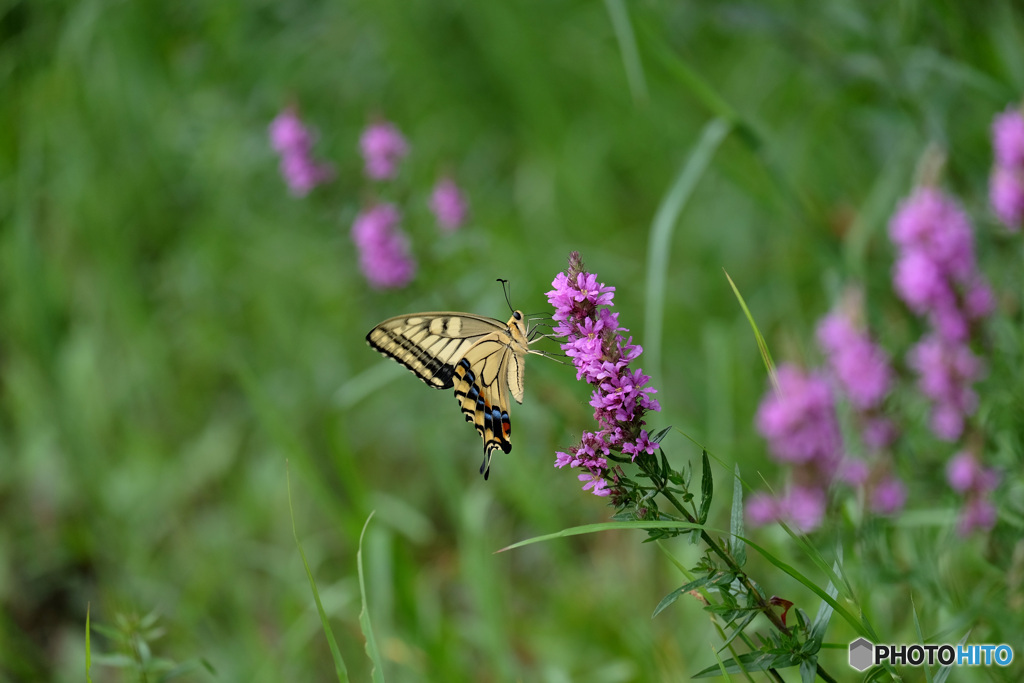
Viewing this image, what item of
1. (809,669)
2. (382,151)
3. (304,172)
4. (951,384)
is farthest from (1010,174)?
(304,172)

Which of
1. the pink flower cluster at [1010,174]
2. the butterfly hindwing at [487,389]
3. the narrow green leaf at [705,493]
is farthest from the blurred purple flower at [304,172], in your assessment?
the pink flower cluster at [1010,174]

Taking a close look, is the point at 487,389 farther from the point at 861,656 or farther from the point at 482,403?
the point at 861,656

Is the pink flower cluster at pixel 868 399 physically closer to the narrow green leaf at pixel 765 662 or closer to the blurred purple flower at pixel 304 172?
the narrow green leaf at pixel 765 662

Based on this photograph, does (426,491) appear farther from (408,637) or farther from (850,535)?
(850,535)

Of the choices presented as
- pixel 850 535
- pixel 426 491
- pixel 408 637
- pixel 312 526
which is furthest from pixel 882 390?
pixel 312 526

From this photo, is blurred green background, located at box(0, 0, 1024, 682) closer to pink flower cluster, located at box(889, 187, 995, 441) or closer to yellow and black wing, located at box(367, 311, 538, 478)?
pink flower cluster, located at box(889, 187, 995, 441)
